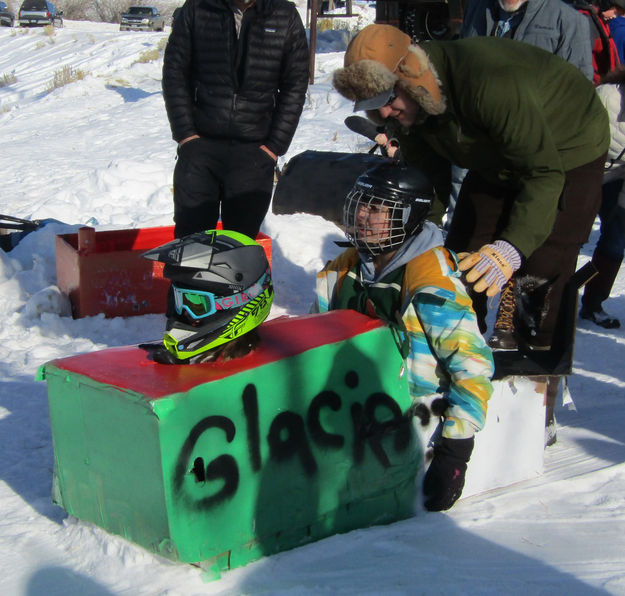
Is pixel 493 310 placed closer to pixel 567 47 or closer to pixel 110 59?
pixel 567 47

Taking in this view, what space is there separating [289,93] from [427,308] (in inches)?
99.7

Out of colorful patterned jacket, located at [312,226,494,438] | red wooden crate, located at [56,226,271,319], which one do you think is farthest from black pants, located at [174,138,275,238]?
colorful patterned jacket, located at [312,226,494,438]

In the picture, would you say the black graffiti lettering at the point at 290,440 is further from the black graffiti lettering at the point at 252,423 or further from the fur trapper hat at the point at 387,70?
the fur trapper hat at the point at 387,70

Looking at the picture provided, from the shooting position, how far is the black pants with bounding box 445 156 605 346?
3.72 meters

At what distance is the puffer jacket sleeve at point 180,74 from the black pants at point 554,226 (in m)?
1.85

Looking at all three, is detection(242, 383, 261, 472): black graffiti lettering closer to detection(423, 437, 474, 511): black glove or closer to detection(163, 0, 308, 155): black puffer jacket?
detection(423, 437, 474, 511): black glove

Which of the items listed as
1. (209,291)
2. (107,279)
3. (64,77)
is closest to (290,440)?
(209,291)

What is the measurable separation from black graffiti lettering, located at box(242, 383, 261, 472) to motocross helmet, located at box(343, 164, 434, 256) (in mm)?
801

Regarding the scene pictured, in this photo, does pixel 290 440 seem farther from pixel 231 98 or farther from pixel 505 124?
pixel 231 98

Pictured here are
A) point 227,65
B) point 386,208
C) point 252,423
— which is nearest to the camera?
point 252,423

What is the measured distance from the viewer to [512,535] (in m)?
3.11

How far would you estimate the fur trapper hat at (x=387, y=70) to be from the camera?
3166mm

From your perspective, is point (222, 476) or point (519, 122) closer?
point (222, 476)

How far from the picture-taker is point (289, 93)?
17.1 ft
